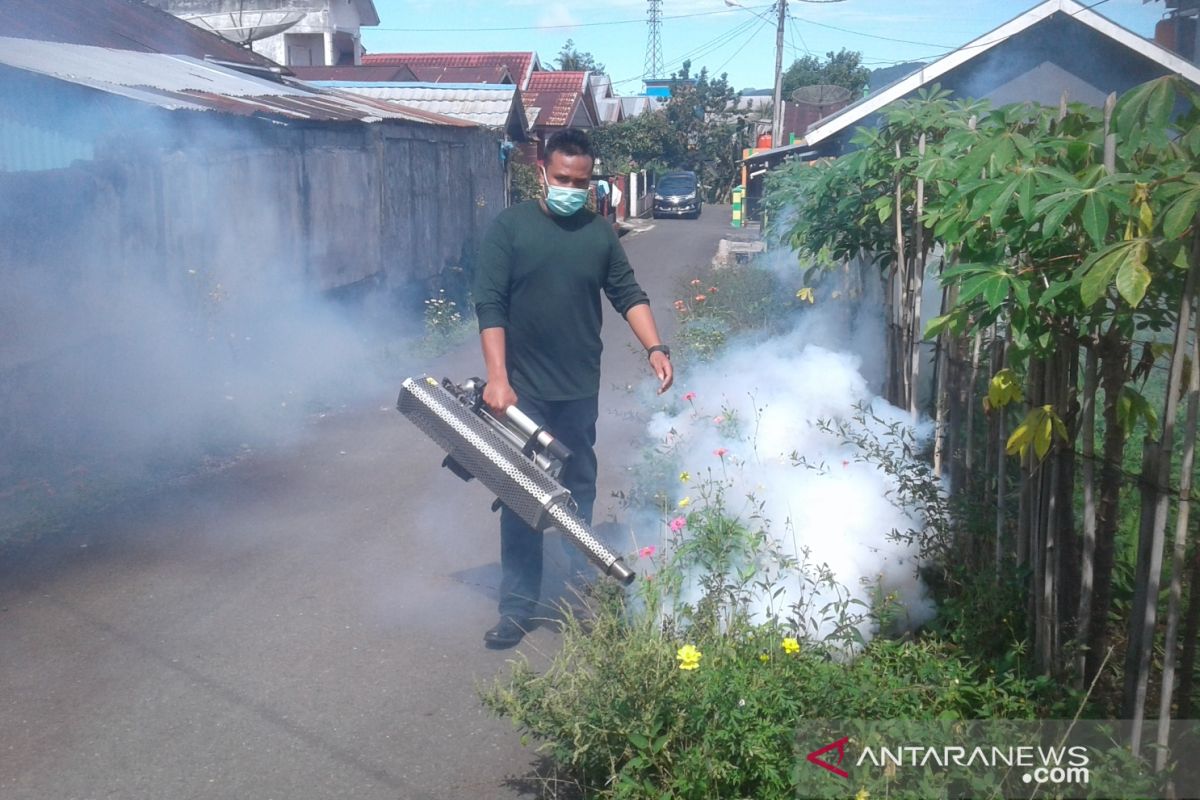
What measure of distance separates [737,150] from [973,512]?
52.4m

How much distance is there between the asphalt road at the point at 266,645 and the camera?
347 cm

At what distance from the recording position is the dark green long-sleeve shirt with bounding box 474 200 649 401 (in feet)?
14.8

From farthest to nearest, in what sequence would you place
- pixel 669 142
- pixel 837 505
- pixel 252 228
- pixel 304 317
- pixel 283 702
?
pixel 669 142, pixel 304 317, pixel 252 228, pixel 837 505, pixel 283 702

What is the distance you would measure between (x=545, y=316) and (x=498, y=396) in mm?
440

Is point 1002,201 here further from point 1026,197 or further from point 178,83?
point 178,83

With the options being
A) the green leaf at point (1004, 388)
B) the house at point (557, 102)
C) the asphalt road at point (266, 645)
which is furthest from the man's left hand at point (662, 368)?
A: the house at point (557, 102)

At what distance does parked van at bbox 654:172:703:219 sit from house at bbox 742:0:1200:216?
26.7m

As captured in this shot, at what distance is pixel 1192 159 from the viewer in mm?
2816

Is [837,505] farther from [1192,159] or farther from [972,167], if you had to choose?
[1192,159]

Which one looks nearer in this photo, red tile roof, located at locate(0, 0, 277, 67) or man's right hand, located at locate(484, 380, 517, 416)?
man's right hand, located at locate(484, 380, 517, 416)

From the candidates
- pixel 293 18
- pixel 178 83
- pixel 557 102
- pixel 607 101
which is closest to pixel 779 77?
pixel 557 102

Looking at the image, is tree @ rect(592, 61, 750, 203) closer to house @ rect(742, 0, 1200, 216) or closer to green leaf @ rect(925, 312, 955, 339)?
house @ rect(742, 0, 1200, 216)

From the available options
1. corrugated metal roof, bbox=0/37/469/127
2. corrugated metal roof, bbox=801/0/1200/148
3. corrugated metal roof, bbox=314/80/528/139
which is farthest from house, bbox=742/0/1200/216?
corrugated metal roof, bbox=314/80/528/139

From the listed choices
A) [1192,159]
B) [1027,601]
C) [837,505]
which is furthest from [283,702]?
[1192,159]
